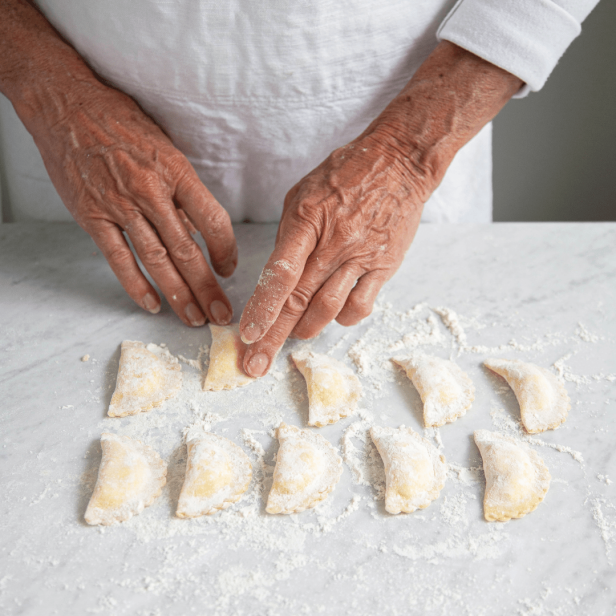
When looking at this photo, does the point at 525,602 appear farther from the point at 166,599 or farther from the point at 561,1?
the point at 561,1

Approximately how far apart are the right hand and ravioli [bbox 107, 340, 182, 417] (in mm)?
143

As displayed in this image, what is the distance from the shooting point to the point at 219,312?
1.24 metres

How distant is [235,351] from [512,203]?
2485 millimetres

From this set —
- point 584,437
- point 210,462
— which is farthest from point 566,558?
point 210,462

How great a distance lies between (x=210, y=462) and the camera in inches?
36.2

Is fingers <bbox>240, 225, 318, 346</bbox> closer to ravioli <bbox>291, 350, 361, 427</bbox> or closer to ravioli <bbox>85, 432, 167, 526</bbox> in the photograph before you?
ravioli <bbox>291, 350, 361, 427</bbox>

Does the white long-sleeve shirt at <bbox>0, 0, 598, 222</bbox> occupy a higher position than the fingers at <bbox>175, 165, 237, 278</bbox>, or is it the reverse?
the white long-sleeve shirt at <bbox>0, 0, 598, 222</bbox>

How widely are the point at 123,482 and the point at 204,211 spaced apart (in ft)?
1.98

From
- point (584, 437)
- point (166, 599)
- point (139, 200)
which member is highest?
point (584, 437)

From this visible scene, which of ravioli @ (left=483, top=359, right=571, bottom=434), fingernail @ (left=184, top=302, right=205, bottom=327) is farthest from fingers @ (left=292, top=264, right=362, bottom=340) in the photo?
ravioli @ (left=483, top=359, right=571, bottom=434)

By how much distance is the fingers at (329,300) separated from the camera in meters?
1.14

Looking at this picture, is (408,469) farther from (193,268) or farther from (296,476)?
(193,268)

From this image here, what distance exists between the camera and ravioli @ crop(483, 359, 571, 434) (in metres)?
1.02

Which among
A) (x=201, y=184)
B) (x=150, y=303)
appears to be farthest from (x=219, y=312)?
(x=201, y=184)
